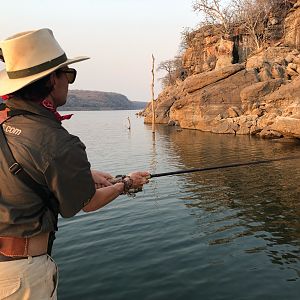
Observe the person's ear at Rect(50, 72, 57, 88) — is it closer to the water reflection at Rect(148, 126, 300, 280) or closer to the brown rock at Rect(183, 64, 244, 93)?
the water reflection at Rect(148, 126, 300, 280)

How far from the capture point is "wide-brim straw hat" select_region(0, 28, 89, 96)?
2.74 m

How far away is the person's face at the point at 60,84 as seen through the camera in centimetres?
292

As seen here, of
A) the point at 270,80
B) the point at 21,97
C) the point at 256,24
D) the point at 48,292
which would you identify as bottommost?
the point at 48,292

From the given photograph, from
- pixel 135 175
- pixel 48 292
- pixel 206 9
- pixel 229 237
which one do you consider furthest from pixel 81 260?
pixel 206 9

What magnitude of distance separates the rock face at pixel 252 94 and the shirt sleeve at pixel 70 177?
86.8ft

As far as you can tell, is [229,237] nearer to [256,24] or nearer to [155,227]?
[155,227]

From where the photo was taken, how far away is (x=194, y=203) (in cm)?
1300

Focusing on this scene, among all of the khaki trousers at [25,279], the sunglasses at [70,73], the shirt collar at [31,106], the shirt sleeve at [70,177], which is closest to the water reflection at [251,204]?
the khaki trousers at [25,279]

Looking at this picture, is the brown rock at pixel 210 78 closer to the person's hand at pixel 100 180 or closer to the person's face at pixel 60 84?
the person's hand at pixel 100 180

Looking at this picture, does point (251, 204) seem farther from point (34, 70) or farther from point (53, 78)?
point (34, 70)

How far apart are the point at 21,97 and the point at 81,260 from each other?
615 centimetres

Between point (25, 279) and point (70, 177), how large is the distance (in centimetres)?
93

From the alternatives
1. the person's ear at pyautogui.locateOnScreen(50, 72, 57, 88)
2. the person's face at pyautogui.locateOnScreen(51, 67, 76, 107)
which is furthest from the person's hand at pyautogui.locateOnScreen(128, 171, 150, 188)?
the person's ear at pyautogui.locateOnScreen(50, 72, 57, 88)

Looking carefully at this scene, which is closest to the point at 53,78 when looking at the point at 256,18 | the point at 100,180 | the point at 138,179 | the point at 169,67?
the point at 100,180
